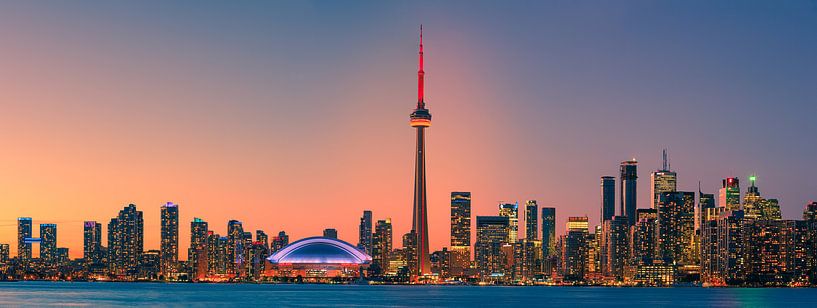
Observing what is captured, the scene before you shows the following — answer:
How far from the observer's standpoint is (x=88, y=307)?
195 meters

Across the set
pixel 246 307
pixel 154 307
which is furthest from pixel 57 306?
pixel 246 307

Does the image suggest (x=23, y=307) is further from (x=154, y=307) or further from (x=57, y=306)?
(x=154, y=307)

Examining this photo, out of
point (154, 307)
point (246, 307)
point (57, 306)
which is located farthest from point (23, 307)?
point (246, 307)

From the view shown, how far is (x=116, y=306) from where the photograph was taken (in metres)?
199

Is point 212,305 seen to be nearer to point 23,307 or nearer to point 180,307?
point 180,307

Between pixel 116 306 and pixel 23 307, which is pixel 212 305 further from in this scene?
pixel 23 307

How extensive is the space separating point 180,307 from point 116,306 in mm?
17249

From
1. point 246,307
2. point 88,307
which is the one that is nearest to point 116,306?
point 88,307

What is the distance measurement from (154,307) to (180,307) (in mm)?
6906

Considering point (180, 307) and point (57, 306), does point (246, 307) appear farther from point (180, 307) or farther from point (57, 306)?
point (57, 306)

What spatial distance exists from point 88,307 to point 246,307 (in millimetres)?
26947

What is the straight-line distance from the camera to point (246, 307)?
655 ft

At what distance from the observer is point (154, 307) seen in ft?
633

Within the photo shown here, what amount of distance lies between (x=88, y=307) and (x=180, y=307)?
18.3 metres
